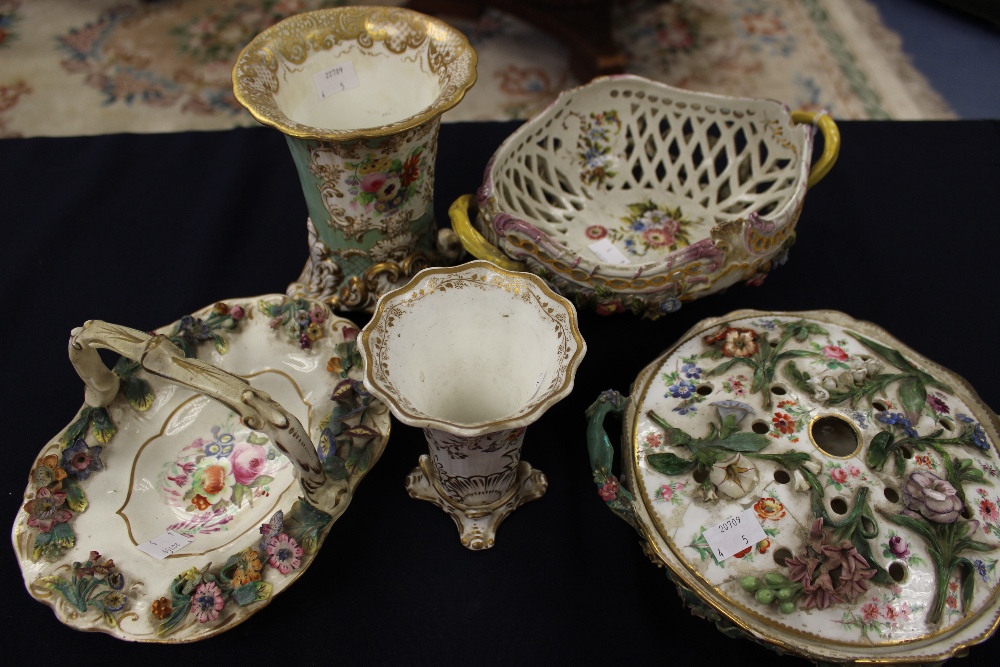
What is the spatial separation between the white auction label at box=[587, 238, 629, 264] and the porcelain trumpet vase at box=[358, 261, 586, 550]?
1.61 ft

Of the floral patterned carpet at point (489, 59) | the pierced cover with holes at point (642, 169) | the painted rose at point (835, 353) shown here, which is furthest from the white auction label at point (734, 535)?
the floral patterned carpet at point (489, 59)

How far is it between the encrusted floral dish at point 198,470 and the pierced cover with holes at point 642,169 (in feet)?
1.40

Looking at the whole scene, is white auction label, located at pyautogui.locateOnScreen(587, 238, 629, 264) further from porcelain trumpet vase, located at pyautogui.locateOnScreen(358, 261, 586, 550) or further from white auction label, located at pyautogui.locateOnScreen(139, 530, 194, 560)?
white auction label, located at pyautogui.locateOnScreen(139, 530, 194, 560)

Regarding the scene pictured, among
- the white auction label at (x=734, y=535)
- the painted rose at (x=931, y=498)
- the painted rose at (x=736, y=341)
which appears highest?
the painted rose at (x=736, y=341)

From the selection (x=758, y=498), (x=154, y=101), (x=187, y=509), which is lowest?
(x=154, y=101)

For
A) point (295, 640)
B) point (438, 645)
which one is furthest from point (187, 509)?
point (438, 645)

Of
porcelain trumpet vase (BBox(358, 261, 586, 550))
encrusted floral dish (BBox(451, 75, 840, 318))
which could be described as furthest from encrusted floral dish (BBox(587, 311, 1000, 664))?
encrusted floral dish (BBox(451, 75, 840, 318))

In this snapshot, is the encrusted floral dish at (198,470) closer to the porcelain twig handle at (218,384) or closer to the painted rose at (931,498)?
the porcelain twig handle at (218,384)

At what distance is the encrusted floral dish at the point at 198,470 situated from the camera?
36.3 inches

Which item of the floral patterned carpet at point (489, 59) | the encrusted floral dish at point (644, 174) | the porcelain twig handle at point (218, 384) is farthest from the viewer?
the floral patterned carpet at point (489, 59)

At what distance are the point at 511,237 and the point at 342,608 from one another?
2.19 ft

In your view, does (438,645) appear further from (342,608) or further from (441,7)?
(441,7)

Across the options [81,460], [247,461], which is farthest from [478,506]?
[81,460]

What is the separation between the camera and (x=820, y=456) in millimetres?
954
